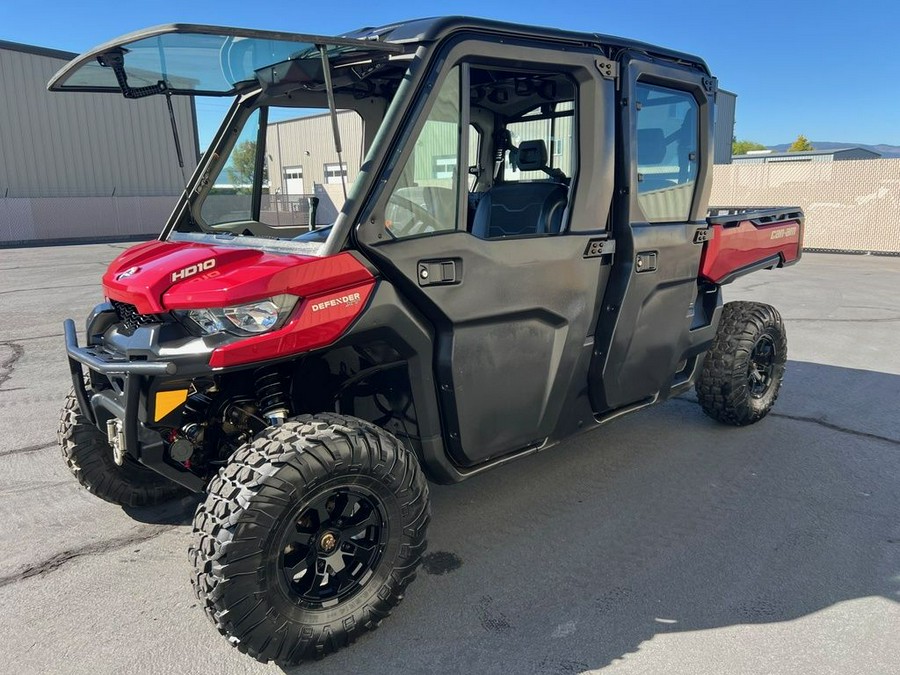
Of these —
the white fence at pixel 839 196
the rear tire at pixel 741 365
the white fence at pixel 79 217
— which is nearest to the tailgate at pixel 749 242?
the rear tire at pixel 741 365

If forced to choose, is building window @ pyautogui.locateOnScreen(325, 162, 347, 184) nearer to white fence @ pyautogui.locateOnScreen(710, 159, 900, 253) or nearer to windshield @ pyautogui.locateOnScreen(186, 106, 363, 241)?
windshield @ pyautogui.locateOnScreen(186, 106, 363, 241)

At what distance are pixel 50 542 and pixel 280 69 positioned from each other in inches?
98.5

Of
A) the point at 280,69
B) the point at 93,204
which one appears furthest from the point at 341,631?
the point at 93,204

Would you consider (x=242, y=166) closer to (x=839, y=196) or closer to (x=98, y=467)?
(x=98, y=467)


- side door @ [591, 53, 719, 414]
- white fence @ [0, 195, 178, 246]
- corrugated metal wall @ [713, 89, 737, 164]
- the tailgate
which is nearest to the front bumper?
side door @ [591, 53, 719, 414]

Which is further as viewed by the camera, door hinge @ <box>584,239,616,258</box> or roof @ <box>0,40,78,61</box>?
roof @ <box>0,40,78,61</box>

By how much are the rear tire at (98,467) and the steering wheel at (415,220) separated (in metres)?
1.70

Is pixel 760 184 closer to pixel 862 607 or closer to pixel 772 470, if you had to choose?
pixel 772 470

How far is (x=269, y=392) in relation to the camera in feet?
9.11

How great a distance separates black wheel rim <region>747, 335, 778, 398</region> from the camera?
486cm

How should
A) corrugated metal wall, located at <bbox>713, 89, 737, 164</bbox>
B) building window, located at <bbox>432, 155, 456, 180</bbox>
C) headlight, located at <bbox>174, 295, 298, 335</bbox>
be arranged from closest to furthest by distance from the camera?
headlight, located at <bbox>174, 295, 298, 335</bbox>
building window, located at <bbox>432, 155, 456, 180</bbox>
corrugated metal wall, located at <bbox>713, 89, 737, 164</bbox>

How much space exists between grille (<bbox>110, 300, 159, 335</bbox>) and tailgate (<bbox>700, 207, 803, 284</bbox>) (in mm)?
3118

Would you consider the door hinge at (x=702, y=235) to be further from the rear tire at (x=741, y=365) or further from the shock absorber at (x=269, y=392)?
the shock absorber at (x=269, y=392)

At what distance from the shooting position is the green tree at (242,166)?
12.4 ft
